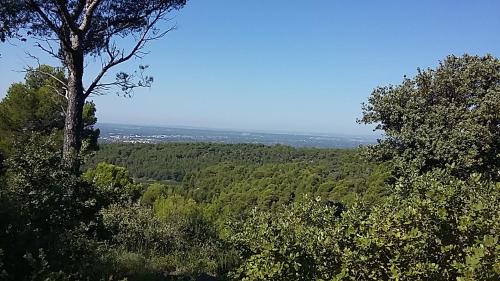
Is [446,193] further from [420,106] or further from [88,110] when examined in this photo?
[88,110]

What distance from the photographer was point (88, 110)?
22.3 m

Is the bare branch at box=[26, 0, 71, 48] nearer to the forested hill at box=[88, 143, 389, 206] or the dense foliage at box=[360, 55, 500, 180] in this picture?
the forested hill at box=[88, 143, 389, 206]

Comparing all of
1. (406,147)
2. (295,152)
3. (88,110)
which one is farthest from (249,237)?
(295,152)

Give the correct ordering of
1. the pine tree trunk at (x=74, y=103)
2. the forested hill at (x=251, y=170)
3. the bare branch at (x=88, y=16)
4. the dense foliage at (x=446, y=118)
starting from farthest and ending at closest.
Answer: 1. the forested hill at (x=251, y=170)
2. the dense foliage at (x=446, y=118)
3. the bare branch at (x=88, y=16)
4. the pine tree trunk at (x=74, y=103)

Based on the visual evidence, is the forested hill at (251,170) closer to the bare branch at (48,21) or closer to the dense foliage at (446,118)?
the dense foliage at (446,118)

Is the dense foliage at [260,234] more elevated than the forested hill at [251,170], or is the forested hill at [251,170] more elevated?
the dense foliage at [260,234]

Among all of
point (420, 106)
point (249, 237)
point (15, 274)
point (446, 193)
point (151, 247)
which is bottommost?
point (151, 247)

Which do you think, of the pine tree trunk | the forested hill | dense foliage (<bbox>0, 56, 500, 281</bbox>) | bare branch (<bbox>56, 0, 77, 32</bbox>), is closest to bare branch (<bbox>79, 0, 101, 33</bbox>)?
bare branch (<bbox>56, 0, 77, 32</bbox>)

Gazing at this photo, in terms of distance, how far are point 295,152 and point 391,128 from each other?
6079 centimetres

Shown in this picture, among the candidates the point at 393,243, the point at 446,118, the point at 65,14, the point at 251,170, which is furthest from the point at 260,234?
the point at 251,170

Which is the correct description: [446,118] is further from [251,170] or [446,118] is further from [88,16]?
[251,170]

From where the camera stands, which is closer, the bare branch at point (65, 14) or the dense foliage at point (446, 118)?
the bare branch at point (65, 14)

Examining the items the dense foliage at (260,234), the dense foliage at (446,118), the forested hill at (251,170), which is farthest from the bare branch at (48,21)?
the dense foliage at (446,118)

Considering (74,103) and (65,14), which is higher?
(65,14)
